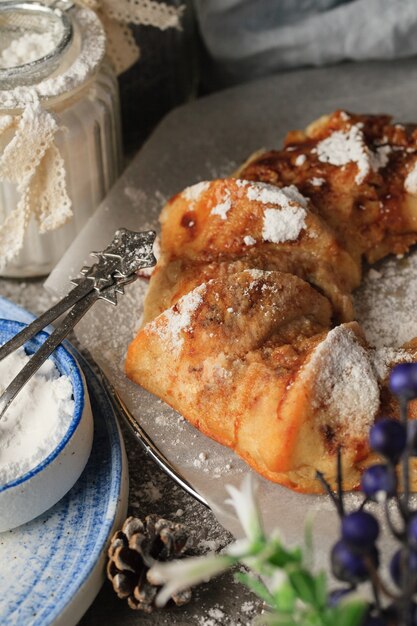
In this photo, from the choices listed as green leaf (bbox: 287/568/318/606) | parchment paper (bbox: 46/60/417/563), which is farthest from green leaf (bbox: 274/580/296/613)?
parchment paper (bbox: 46/60/417/563)

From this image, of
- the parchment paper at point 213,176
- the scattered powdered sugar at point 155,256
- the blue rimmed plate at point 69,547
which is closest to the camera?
the blue rimmed plate at point 69,547

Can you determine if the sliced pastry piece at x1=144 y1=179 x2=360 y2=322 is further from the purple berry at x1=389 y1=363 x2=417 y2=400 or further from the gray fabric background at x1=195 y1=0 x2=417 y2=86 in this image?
the gray fabric background at x1=195 y1=0 x2=417 y2=86

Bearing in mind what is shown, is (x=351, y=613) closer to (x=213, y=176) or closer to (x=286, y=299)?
(x=286, y=299)

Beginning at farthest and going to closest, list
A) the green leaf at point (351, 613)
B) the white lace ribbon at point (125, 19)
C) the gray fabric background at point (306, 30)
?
1. the gray fabric background at point (306, 30)
2. the white lace ribbon at point (125, 19)
3. the green leaf at point (351, 613)

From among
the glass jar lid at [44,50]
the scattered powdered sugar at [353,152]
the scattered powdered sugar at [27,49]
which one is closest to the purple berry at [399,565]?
the scattered powdered sugar at [353,152]

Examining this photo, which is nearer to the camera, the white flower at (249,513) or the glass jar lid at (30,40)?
the white flower at (249,513)

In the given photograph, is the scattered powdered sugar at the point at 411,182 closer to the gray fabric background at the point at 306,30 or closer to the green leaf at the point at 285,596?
the gray fabric background at the point at 306,30

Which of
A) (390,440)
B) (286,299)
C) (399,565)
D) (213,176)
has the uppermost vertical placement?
(390,440)

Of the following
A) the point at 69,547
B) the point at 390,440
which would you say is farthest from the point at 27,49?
the point at 390,440
